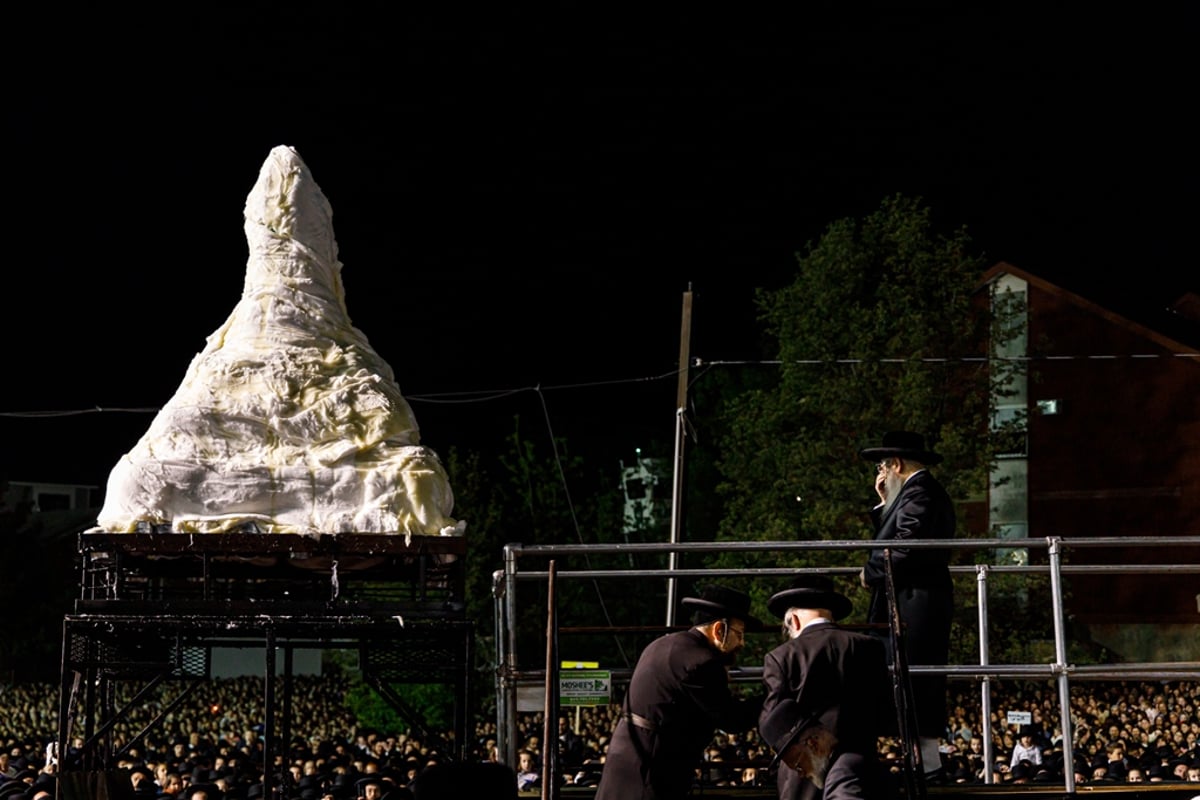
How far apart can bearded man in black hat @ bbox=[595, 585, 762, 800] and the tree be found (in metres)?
24.1

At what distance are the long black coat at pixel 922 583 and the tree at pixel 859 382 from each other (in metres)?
22.0

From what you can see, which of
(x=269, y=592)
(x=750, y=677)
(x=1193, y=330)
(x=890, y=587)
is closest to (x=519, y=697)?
(x=750, y=677)

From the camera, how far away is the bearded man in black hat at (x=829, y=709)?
808 centimetres

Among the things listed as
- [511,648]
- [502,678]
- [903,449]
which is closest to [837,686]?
[511,648]

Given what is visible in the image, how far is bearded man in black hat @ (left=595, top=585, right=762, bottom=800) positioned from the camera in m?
8.58

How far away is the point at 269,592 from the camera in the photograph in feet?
46.1

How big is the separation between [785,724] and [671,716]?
2.43ft

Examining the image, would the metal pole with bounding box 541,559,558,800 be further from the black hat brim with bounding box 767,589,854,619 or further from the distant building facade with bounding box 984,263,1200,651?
the distant building facade with bounding box 984,263,1200,651

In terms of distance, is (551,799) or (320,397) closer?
(551,799)

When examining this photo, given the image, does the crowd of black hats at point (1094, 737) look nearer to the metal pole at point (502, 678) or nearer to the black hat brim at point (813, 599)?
the black hat brim at point (813, 599)

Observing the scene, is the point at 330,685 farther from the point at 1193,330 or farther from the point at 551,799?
the point at 551,799

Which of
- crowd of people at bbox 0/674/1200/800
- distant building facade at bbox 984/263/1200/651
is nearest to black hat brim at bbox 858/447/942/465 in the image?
crowd of people at bbox 0/674/1200/800

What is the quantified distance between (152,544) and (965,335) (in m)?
26.2

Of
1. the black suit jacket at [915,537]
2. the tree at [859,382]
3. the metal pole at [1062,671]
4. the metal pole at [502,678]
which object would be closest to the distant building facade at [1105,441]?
the tree at [859,382]
